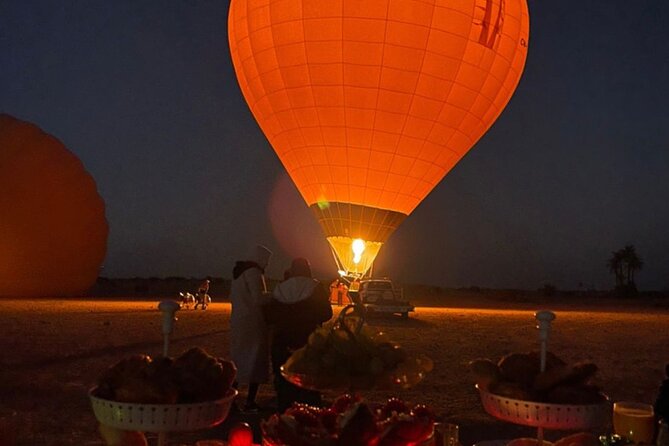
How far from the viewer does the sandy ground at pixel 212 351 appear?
6617mm

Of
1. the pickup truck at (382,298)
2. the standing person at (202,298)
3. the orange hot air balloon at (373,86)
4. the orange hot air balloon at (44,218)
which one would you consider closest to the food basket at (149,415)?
the orange hot air balloon at (373,86)

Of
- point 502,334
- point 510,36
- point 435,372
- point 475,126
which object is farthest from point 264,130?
point 435,372

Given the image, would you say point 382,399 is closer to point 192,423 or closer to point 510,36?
point 192,423

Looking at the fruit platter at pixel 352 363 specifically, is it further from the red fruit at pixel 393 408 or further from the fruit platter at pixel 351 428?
the fruit platter at pixel 351 428

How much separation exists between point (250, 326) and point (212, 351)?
5.41 m

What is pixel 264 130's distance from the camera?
21844mm

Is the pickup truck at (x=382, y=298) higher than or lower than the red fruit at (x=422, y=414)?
higher

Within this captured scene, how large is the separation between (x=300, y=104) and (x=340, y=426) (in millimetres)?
18382

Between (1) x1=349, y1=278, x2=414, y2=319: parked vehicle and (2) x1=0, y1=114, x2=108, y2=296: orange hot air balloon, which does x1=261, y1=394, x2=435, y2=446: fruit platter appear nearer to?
(1) x1=349, y1=278, x2=414, y2=319: parked vehicle

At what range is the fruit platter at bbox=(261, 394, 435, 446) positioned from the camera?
229cm

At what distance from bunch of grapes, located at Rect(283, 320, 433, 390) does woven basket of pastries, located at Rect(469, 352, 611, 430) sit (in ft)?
0.94

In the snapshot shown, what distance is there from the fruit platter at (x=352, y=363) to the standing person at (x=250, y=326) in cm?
391

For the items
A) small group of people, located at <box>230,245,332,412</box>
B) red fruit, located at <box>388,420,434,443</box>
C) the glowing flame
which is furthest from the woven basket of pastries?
the glowing flame

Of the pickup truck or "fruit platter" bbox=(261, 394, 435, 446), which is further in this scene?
the pickup truck
